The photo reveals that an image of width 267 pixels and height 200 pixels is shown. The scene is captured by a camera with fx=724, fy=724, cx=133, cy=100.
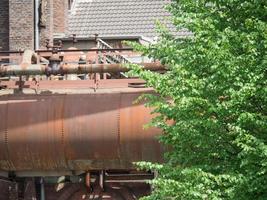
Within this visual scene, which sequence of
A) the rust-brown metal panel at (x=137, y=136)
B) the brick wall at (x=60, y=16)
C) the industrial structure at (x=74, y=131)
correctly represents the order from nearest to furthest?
the rust-brown metal panel at (x=137, y=136)
the industrial structure at (x=74, y=131)
the brick wall at (x=60, y=16)

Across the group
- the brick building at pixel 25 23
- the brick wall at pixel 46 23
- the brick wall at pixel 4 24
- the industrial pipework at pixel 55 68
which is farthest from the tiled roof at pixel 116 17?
the industrial pipework at pixel 55 68

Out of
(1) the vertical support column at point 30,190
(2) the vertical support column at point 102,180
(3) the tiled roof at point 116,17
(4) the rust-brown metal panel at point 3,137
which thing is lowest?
(1) the vertical support column at point 30,190

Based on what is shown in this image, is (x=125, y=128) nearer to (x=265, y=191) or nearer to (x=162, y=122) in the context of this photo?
(x=162, y=122)

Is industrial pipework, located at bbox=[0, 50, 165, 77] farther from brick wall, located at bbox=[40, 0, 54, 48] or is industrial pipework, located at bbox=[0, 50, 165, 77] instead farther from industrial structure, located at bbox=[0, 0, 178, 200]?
brick wall, located at bbox=[40, 0, 54, 48]

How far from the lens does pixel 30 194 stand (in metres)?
14.8

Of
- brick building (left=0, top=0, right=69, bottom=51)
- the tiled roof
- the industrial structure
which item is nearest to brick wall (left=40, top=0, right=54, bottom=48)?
brick building (left=0, top=0, right=69, bottom=51)

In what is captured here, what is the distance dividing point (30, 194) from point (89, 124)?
251cm

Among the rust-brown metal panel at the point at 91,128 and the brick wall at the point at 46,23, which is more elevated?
the brick wall at the point at 46,23

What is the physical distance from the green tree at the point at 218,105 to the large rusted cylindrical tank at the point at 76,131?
3526 mm

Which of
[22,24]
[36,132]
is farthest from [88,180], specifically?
[22,24]

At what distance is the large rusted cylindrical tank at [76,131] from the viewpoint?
13219mm

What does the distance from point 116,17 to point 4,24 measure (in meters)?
6.04

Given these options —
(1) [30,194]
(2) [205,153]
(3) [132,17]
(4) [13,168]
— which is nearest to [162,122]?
(2) [205,153]

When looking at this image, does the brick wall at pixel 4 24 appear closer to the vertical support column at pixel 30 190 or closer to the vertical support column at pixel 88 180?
the vertical support column at pixel 30 190
